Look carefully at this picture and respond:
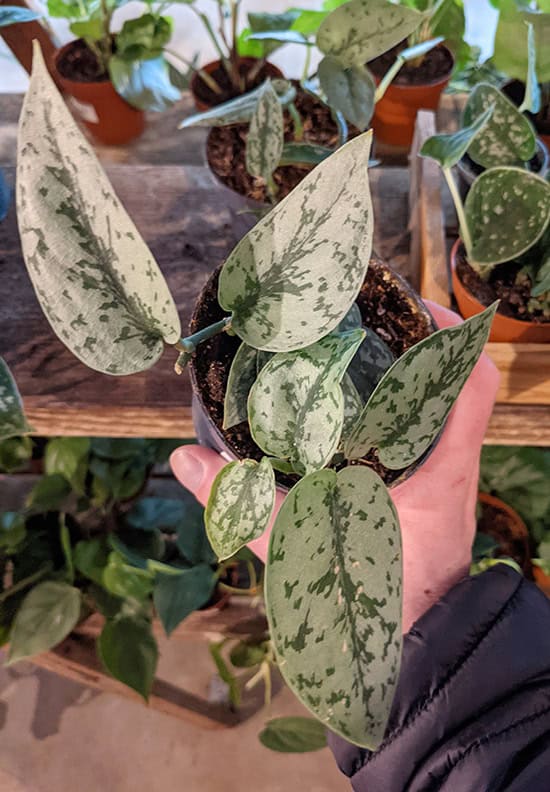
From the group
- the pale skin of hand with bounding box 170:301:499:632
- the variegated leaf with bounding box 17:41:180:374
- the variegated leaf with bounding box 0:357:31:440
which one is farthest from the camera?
the pale skin of hand with bounding box 170:301:499:632

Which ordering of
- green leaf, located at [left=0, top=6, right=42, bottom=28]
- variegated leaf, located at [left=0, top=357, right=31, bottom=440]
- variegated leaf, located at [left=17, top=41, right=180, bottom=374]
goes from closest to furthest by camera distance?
1. variegated leaf, located at [left=17, top=41, right=180, bottom=374]
2. variegated leaf, located at [left=0, top=357, right=31, bottom=440]
3. green leaf, located at [left=0, top=6, right=42, bottom=28]

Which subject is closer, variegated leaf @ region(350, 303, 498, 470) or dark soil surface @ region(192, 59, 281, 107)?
variegated leaf @ region(350, 303, 498, 470)

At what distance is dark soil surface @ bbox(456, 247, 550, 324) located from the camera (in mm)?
617

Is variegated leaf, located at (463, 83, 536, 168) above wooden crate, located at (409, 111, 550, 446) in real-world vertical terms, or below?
above

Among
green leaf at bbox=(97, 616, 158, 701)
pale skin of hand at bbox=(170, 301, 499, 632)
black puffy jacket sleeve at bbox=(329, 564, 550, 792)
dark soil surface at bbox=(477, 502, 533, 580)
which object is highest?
pale skin of hand at bbox=(170, 301, 499, 632)

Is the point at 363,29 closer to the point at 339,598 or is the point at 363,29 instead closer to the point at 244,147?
the point at 244,147

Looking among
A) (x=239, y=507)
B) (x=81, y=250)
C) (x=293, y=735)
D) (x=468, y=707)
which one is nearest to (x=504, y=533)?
(x=293, y=735)

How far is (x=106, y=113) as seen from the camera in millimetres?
925

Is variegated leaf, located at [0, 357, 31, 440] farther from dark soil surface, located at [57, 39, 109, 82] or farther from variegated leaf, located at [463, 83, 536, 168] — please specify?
dark soil surface, located at [57, 39, 109, 82]

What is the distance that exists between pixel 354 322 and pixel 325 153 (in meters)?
0.22

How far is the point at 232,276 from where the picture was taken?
1.07 ft

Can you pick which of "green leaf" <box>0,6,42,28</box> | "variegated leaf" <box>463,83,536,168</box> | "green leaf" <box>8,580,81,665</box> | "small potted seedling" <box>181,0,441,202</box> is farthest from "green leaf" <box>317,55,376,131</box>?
"green leaf" <box>8,580,81,665</box>

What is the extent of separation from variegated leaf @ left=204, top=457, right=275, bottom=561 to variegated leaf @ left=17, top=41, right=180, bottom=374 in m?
0.08

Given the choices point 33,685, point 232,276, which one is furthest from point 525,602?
point 33,685
